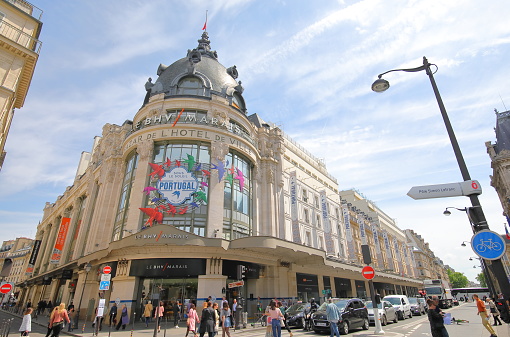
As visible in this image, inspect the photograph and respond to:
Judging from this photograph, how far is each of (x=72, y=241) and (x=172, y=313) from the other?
2343 centimetres

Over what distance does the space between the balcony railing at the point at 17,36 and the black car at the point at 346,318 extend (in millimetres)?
25033

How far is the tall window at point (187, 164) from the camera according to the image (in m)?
23.2

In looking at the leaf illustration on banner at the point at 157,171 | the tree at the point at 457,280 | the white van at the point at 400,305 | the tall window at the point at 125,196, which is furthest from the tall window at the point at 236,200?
the tree at the point at 457,280

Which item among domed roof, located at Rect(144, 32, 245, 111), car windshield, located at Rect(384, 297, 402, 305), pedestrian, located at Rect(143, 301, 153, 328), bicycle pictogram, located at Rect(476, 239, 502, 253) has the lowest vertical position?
pedestrian, located at Rect(143, 301, 153, 328)

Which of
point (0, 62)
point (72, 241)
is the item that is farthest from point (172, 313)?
point (72, 241)

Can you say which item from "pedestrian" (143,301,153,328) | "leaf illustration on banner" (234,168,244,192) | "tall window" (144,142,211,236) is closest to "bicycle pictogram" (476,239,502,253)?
"pedestrian" (143,301,153,328)

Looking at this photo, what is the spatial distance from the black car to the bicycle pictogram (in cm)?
959

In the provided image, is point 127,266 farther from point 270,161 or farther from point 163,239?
point 270,161

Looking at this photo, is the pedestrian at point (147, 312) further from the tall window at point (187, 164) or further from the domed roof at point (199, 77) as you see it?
the domed roof at point (199, 77)

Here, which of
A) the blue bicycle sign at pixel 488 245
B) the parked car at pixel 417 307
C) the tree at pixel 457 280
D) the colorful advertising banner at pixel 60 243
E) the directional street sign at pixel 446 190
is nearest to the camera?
the blue bicycle sign at pixel 488 245

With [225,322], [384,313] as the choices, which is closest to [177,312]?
[225,322]

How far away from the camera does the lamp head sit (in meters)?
8.43

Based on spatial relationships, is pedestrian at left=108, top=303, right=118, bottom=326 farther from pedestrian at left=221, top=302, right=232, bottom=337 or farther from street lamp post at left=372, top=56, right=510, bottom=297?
street lamp post at left=372, top=56, right=510, bottom=297

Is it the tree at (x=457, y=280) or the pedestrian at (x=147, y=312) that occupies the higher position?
the tree at (x=457, y=280)
